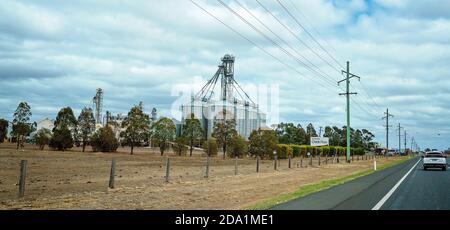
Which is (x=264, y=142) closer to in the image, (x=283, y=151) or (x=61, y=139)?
(x=283, y=151)

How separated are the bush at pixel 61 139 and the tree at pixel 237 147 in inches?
901

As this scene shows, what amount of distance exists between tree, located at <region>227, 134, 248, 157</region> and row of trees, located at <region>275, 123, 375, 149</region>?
4885 centimetres

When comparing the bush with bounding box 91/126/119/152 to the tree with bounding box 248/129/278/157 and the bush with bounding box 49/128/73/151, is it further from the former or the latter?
the tree with bounding box 248/129/278/157

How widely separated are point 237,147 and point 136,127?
15210 millimetres

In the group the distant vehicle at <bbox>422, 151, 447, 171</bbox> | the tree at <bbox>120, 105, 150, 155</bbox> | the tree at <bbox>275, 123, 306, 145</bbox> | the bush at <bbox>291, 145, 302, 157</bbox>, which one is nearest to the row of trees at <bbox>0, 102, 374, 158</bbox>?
the tree at <bbox>120, 105, 150, 155</bbox>

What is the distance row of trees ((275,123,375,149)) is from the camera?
129m

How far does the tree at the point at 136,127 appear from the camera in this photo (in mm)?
72938

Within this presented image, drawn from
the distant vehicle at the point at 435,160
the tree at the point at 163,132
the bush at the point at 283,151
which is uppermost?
the tree at the point at 163,132

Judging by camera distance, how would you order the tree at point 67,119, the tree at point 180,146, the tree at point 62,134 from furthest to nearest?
the tree at point 180,146, the tree at point 67,119, the tree at point 62,134

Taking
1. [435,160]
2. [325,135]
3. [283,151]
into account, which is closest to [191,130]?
[283,151]

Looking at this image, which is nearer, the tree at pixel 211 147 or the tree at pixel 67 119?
the tree at pixel 67 119

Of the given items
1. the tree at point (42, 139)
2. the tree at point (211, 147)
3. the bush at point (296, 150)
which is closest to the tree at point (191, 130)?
the tree at point (211, 147)

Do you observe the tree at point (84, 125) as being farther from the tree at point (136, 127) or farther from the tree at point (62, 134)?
the tree at point (136, 127)
